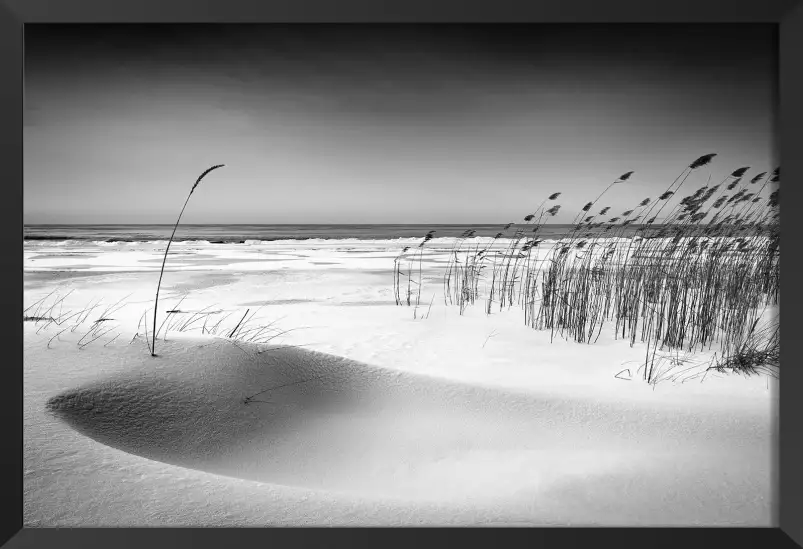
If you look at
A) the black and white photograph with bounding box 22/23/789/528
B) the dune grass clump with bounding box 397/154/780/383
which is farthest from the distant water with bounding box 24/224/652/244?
the dune grass clump with bounding box 397/154/780/383

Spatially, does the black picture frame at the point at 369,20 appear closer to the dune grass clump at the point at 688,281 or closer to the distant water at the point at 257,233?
the dune grass clump at the point at 688,281

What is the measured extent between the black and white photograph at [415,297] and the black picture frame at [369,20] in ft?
0.20

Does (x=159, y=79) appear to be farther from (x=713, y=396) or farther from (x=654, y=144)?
(x=713, y=396)

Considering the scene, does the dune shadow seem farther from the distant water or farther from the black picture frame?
the distant water

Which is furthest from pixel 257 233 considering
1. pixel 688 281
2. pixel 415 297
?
pixel 688 281

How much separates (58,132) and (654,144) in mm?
3519

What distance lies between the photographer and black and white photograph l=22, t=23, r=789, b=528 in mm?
1458

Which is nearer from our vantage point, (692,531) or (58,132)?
(692,531)

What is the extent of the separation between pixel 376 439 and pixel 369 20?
4.81ft

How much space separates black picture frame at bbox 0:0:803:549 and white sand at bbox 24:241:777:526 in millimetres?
59

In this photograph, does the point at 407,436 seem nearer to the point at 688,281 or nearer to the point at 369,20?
the point at 369,20

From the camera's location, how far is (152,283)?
4625 millimetres

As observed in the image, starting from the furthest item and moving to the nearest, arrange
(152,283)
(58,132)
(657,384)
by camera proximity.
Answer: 1. (152,283)
2. (58,132)
3. (657,384)

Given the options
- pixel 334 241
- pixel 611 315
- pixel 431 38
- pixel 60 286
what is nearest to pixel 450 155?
pixel 431 38
